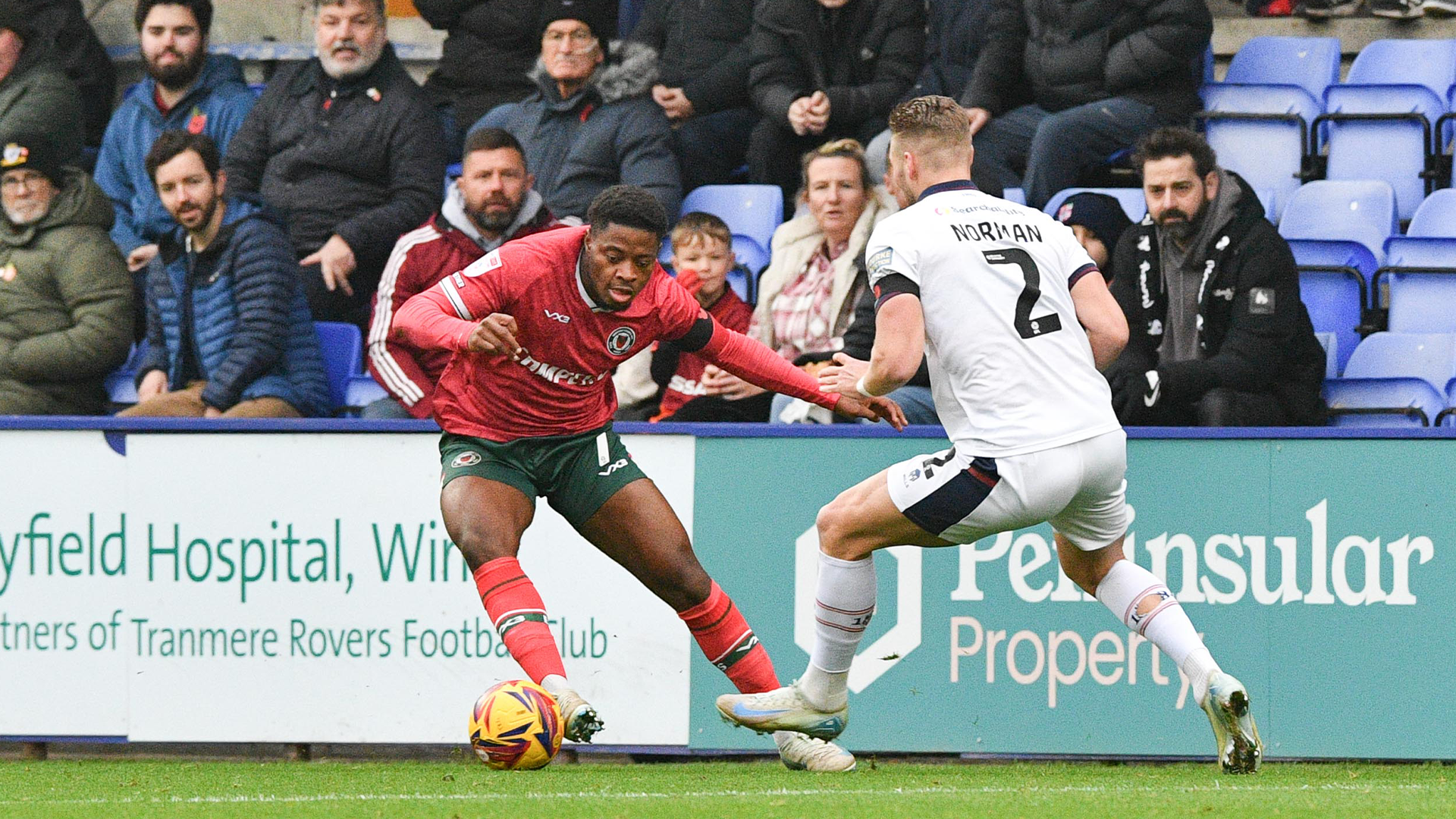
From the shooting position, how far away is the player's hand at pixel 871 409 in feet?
19.2

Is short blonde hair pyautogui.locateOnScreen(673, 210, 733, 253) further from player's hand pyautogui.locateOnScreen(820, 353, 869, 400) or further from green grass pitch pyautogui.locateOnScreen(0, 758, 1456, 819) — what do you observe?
player's hand pyautogui.locateOnScreen(820, 353, 869, 400)

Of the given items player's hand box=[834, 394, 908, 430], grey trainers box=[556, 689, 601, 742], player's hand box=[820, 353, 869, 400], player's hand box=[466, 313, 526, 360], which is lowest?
grey trainers box=[556, 689, 601, 742]

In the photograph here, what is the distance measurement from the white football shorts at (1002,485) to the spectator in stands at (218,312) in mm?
4269

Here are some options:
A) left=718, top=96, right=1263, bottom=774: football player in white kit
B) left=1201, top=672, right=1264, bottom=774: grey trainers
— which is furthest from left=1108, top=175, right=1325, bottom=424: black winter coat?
left=1201, top=672, right=1264, bottom=774: grey trainers

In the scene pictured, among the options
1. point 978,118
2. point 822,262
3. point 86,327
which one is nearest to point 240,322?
point 86,327

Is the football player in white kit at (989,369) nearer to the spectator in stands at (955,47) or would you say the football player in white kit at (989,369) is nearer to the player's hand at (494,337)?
the player's hand at (494,337)

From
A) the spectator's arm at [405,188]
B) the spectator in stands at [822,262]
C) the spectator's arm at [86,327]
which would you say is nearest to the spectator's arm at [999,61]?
the spectator in stands at [822,262]

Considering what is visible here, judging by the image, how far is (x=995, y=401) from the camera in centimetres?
541

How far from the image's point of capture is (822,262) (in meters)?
8.78

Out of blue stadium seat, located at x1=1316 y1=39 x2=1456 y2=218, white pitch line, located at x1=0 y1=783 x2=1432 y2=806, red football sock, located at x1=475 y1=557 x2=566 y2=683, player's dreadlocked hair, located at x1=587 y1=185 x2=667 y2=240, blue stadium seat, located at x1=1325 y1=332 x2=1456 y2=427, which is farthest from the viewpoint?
blue stadium seat, located at x1=1316 y1=39 x2=1456 y2=218

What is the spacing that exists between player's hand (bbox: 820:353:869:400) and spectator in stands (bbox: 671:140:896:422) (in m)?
2.63

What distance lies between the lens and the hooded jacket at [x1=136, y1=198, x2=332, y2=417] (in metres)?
8.88

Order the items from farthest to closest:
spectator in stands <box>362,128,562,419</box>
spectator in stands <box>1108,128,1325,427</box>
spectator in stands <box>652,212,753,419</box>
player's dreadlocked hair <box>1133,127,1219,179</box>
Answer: spectator in stands <box>362,128,562,419</box>
spectator in stands <box>652,212,753,419</box>
player's dreadlocked hair <box>1133,127,1219,179</box>
spectator in stands <box>1108,128,1325,427</box>

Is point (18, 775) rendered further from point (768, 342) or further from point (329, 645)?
point (768, 342)
